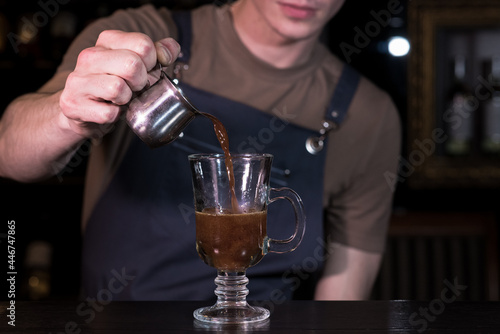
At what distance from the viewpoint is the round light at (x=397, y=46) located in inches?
113

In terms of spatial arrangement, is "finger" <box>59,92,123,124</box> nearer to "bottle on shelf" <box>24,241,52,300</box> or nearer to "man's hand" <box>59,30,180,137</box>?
"man's hand" <box>59,30,180,137</box>

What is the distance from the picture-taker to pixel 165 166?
1.56 meters

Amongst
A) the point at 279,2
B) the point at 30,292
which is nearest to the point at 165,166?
the point at 279,2

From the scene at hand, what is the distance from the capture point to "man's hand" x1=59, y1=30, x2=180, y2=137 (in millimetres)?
1000

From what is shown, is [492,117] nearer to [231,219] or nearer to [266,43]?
[266,43]

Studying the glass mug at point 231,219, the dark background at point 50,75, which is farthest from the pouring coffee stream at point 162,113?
the dark background at point 50,75

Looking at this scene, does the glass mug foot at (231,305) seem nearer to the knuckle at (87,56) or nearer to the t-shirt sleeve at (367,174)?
the knuckle at (87,56)

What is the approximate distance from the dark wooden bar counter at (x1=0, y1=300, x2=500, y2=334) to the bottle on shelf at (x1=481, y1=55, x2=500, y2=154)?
1930mm

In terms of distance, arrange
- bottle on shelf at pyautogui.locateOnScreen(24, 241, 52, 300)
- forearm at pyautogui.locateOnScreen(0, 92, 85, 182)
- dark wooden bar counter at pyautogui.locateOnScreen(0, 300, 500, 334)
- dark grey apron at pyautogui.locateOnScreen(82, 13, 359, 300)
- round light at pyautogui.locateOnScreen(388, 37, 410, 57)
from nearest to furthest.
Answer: dark wooden bar counter at pyautogui.locateOnScreen(0, 300, 500, 334) → forearm at pyautogui.locateOnScreen(0, 92, 85, 182) → dark grey apron at pyautogui.locateOnScreen(82, 13, 359, 300) → bottle on shelf at pyautogui.locateOnScreen(24, 241, 52, 300) → round light at pyautogui.locateOnScreen(388, 37, 410, 57)

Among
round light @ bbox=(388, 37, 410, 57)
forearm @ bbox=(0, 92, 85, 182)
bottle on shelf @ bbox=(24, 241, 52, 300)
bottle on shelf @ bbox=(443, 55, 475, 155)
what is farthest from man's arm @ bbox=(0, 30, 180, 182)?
bottle on shelf @ bbox=(443, 55, 475, 155)

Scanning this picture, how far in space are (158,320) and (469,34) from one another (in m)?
2.42

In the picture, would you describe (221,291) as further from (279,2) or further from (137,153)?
(279,2)

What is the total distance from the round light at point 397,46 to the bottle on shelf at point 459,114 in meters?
0.23

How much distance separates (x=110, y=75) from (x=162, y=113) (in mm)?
94
